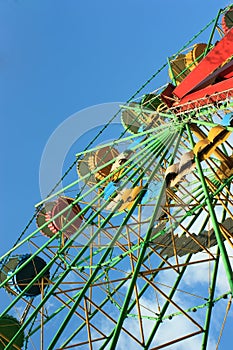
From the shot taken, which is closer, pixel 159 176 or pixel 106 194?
pixel 106 194

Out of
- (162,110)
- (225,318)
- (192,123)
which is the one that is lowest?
(225,318)

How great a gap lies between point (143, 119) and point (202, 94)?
8.78m

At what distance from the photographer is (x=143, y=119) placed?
29.8 meters

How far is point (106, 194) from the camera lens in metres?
24.5

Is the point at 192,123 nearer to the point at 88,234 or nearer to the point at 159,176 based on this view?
the point at 159,176

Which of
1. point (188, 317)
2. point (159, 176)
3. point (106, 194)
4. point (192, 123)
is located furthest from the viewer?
point (159, 176)

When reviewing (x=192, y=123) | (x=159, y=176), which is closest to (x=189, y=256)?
(x=159, y=176)

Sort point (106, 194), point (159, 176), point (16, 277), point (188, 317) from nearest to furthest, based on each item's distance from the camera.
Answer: point (188, 317), point (106, 194), point (159, 176), point (16, 277)

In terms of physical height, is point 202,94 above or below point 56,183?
below


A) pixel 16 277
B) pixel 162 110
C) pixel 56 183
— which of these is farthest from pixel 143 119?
pixel 16 277

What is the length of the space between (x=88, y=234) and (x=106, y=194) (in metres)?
3.97

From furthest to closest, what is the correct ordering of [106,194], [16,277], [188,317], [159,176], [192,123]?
1. [16,277]
2. [159,176]
3. [106,194]
4. [192,123]
5. [188,317]

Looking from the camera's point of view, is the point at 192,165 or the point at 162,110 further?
the point at 162,110

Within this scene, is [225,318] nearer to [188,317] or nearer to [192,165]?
[188,317]
